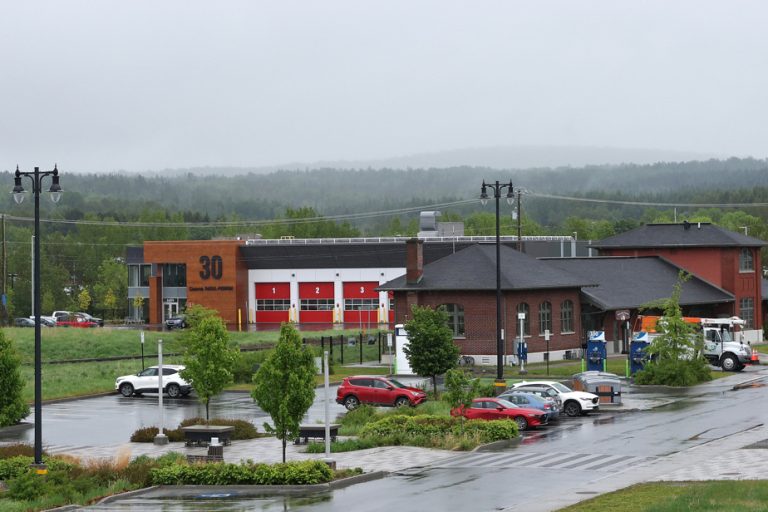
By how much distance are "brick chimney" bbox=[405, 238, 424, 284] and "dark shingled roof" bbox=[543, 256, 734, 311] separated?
11.9m

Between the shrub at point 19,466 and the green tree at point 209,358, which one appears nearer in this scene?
the shrub at point 19,466

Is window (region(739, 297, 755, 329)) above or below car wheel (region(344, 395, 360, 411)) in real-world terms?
above

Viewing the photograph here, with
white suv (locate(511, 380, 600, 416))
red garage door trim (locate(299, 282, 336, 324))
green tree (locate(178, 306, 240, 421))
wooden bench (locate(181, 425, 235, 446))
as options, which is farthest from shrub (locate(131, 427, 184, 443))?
red garage door trim (locate(299, 282, 336, 324))

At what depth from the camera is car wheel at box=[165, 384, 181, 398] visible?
2250 inches

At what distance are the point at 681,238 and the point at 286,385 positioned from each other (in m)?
61.7

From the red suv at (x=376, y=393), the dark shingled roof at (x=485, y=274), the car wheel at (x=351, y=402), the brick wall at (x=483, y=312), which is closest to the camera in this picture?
the red suv at (x=376, y=393)

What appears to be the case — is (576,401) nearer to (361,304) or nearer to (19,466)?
(19,466)

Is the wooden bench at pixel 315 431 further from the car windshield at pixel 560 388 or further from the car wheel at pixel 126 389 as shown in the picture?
the car wheel at pixel 126 389


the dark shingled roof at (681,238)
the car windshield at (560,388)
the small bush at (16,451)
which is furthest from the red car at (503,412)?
the dark shingled roof at (681,238)

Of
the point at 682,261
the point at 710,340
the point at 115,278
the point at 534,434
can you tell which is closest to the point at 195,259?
the point at 115,278

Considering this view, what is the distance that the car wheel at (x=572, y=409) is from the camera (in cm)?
4747

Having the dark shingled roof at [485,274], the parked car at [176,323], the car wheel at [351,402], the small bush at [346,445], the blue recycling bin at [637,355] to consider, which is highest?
the dark shingled roof at [485,274]

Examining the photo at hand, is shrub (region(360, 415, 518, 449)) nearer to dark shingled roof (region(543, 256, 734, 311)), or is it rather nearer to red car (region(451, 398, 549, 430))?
red car (region(451, 398, 549, 430))

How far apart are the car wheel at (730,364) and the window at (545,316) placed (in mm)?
10745
